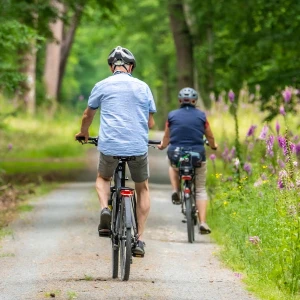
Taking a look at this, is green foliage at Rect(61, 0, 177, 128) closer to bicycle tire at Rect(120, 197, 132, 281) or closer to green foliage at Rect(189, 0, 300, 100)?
green foliage at Rect(189, 0, 300, 100)

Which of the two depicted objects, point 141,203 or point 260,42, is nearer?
point 141,203

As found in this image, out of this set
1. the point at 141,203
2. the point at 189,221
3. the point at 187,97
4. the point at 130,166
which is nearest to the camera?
the point at 130,166

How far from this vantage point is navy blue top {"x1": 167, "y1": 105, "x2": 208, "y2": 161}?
44.5 feet

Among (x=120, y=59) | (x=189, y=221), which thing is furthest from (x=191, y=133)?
(x=120, y=59)

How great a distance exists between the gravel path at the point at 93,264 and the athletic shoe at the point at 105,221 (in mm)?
405

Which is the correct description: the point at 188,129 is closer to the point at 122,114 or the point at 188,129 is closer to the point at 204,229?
the point at 204,229

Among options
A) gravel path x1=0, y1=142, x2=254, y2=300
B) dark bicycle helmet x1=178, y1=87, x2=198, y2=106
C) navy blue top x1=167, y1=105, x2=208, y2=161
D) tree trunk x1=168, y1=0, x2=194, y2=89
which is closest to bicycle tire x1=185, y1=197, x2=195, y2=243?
gravel path x1=0, y1=142, x2=254, y2=300

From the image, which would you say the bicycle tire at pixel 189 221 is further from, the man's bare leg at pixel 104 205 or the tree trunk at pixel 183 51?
the tree trunk at pixel 183 51

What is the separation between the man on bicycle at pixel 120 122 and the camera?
9891 millimetres

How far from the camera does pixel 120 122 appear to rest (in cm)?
991

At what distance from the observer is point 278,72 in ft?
72.7

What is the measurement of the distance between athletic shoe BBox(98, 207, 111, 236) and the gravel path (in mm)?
405

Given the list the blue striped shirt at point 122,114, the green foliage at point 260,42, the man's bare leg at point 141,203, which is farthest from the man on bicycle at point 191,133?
the green foliage at point 260,42

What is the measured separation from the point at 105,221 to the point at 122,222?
292mm
